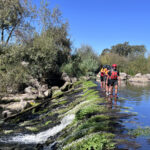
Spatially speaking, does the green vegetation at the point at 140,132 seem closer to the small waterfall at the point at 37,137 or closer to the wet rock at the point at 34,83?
the small waterfall at the point at 37,137

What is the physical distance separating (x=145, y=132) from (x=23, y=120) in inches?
361

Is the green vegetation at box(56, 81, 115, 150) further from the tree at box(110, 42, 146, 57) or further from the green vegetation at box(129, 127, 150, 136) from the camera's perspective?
the tree at box(110, 42, 146, 57)

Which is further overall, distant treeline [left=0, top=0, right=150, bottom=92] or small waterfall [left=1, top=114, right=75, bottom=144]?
distant treeline [left=0, top=0, right=150, bottom=92]

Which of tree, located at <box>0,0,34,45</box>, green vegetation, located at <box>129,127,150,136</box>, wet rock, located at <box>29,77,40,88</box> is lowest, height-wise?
green vegetation, located at <box>129,127,150,136</box>

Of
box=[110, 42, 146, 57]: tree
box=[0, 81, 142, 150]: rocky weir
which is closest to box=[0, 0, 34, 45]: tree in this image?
box=[0, 81, 142, 150]: rocky weir

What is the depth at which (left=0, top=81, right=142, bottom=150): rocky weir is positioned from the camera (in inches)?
240

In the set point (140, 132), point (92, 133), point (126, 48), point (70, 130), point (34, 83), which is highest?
point (126, 48)

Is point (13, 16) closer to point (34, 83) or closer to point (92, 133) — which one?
point (34, 83)

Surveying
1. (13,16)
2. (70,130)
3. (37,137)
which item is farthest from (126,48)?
(70,130)

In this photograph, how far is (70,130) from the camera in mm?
8891

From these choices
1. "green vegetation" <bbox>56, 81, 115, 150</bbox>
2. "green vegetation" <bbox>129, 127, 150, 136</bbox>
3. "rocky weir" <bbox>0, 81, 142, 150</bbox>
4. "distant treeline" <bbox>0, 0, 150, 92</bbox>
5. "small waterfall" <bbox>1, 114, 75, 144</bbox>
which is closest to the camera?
"green vegetation" <bbox>56, 81, 115, 150</bbox>

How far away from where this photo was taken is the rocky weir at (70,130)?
20.0ft

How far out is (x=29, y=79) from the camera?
1059 inches

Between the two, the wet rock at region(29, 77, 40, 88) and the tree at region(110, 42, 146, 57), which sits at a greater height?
the tree at region(110, 42, 146, 57)
